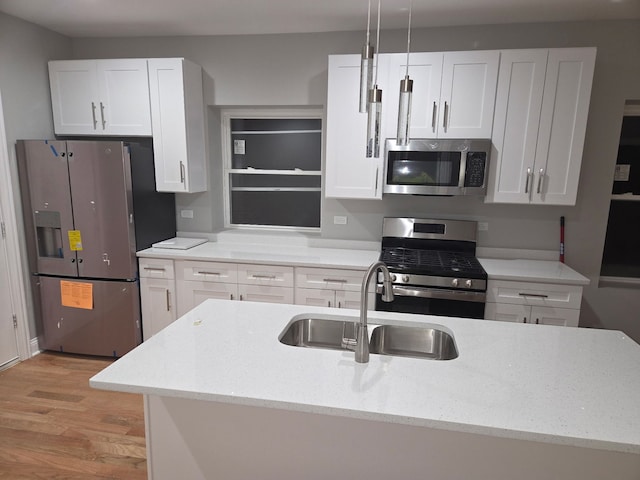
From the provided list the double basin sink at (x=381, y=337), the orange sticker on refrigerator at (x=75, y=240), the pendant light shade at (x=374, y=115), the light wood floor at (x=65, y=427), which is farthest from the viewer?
the orange sticker on refrigerator at (x=75, y=240)

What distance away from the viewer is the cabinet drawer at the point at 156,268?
3.15 meters

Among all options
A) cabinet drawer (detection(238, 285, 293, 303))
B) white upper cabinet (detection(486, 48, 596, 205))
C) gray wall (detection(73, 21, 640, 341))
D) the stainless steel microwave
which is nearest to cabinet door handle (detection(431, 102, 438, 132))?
the stainless steel microwave

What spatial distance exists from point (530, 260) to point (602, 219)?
2.07 feet

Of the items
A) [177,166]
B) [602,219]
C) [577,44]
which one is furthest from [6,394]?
[577,44]

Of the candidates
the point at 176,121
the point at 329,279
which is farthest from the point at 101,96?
the point at 329,279

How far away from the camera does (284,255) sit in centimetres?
320

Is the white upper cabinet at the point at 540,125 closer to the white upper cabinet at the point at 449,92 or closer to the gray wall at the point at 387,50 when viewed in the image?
the white upper cabinet at the point at 449,92

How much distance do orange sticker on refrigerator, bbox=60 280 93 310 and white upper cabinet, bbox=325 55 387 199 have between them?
2083mm

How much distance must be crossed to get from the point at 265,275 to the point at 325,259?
0.49 meters

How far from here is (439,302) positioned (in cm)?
275

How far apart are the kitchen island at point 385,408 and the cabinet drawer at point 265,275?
55.4 inches

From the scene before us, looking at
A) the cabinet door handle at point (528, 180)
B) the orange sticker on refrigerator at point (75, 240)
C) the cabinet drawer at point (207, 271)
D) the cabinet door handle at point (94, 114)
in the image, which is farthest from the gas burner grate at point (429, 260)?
the cabinet door handle at point (94, 114)

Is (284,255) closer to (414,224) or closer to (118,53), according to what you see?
(414,224)

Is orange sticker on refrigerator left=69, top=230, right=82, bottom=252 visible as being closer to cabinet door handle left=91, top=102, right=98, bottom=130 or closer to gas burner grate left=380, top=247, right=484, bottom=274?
cabinet door handle left=91, top=102, right=98, bottom=130
